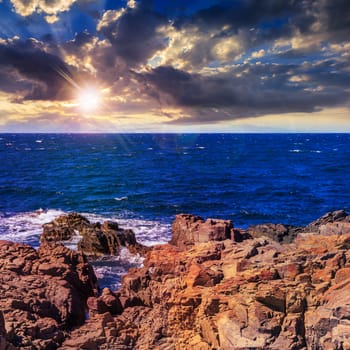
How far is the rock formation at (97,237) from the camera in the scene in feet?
88.0

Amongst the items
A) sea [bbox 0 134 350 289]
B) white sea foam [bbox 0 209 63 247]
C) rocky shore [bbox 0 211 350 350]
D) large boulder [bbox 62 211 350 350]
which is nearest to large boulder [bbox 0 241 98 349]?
rocky shore [bbox 0 211 350 350]

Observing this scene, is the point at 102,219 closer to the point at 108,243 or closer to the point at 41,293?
the point at 108,243

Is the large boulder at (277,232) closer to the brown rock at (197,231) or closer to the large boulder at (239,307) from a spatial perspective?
the brown rock at (197,231)

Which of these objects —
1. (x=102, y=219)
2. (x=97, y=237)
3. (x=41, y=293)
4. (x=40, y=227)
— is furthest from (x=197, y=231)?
(x=102, y=219)

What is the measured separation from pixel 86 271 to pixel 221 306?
374 inches

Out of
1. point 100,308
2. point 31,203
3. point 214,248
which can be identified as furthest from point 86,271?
point 31,203

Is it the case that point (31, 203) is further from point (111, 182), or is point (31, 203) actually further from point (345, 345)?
point (345, 345)

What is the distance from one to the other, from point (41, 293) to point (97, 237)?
15.7 m

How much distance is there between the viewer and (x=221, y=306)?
934 cm

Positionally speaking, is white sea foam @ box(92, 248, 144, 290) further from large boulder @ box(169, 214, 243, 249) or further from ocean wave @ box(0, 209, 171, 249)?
ocean wave @ box(0, 209, 171, 249)

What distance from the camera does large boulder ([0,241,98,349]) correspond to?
9.61 m

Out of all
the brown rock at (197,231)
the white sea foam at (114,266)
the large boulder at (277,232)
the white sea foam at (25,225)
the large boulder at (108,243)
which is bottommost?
the white sea foam at (114,266)

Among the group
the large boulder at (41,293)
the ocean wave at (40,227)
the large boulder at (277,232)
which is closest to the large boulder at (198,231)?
the large boulder at (277,232)

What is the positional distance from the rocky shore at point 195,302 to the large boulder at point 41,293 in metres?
0.04
